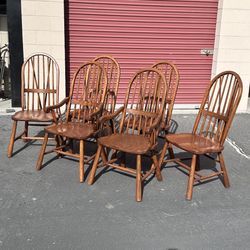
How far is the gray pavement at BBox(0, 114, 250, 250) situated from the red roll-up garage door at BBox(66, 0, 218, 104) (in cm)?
271

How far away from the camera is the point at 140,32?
221 inches

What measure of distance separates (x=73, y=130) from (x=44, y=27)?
2.67 m

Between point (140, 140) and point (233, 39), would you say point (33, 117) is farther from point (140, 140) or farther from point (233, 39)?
point (233, 39)

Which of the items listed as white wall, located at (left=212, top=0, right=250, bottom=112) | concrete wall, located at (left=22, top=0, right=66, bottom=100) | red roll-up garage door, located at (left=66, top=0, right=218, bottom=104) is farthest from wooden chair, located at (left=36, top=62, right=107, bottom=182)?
white wall, located at (left=212, top=0, right=250, bottom=112)

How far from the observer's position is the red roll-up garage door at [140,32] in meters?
5.46

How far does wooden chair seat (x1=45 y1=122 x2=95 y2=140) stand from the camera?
10.1ft

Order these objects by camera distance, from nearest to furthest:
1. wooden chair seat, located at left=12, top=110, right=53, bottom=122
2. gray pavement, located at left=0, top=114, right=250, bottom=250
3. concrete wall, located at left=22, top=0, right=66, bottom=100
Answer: gray pavement, located at left=0, top=114, right=250, bottom=250, wooden chair seat, located at left=12, top=110, right=53, bottom=122, concrete wall, located at left=22, top=0, right=66, bottom=100

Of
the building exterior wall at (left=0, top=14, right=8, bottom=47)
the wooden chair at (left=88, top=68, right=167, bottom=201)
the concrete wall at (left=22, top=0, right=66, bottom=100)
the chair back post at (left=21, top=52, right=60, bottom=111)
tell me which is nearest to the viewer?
the wooden chair at (left=88, top=68, right=167, bottom=201)

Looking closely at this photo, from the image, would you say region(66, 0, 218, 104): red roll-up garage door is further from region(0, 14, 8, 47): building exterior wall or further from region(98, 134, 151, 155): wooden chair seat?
region(98, 134, 151, 155): wooden chair seat

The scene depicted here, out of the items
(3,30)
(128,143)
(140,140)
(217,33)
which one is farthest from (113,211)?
(3,30)

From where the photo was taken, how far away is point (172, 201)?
9.23 feet

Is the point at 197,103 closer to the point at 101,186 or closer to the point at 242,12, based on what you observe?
the point at 242,12

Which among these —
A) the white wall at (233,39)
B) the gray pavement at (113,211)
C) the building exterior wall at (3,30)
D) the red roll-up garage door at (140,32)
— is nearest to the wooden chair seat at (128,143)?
the gray pavement at (113,211)

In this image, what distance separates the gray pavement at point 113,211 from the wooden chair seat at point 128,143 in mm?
402
